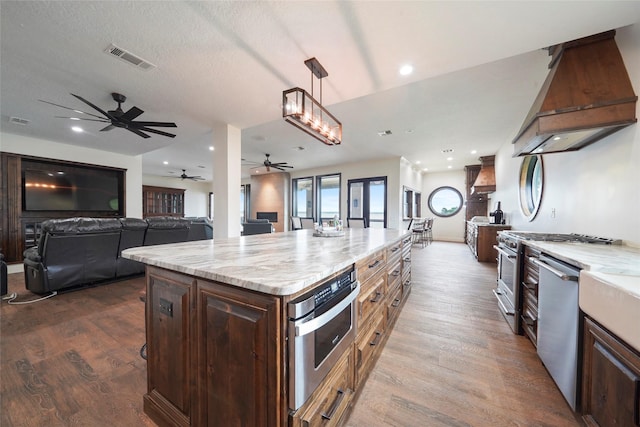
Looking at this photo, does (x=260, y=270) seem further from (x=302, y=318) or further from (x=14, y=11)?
(x=14, y=11)

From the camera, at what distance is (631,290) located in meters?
0.83

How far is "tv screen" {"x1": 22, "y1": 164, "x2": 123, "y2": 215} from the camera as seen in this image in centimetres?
476

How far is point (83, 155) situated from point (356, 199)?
7160 millimetres

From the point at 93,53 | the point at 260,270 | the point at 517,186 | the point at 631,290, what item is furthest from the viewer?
the point at 517,186

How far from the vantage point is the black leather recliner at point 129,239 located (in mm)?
3565

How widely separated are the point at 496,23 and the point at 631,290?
1.80 meters

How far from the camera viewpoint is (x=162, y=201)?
992 centimetres

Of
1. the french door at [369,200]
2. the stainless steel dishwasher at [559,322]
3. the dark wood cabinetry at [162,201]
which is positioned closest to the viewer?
the stainless steel dishwasher at [559,322]

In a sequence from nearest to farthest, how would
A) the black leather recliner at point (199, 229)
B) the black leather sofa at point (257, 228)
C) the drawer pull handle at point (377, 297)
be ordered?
the drawer pull handle at point (377, 297)
the black leather recliner at point (199, 229)
the black leather sofa at point (257, 228)

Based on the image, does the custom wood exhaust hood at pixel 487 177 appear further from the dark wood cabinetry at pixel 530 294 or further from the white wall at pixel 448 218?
the dark wood cabinetry at pixel 530 294

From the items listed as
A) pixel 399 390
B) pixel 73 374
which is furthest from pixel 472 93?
pixel 73 374

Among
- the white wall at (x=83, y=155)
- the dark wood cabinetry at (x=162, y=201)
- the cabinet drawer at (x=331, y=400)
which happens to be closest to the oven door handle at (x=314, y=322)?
the cabinet drawer at (x=331, y=400)

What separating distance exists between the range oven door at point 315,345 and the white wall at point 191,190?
1175cm

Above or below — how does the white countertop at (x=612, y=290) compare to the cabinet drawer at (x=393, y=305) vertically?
above
